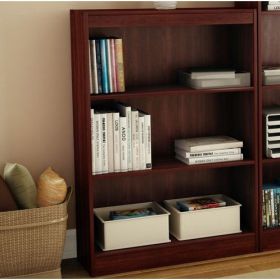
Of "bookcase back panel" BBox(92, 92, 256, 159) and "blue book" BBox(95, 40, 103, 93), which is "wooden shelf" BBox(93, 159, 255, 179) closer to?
"bookcase back panel" BBox(92, 92, 256, 159)

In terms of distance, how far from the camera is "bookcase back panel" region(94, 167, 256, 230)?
308cm

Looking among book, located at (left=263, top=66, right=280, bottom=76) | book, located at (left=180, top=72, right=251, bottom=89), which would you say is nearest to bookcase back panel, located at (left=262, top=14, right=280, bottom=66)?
book, located at (left=263, top=66, right=280, bottom=76)

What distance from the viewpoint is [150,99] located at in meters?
3.08

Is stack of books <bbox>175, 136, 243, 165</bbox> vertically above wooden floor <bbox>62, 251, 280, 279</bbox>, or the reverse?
stack of books <bbox>175, 136, 243, 165</bbox>

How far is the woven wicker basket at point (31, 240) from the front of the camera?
269 centimetres

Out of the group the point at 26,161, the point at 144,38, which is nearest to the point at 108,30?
the point at 144,38

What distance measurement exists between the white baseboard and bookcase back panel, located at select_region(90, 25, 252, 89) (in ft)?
2.37

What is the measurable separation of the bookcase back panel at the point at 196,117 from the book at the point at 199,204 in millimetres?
231

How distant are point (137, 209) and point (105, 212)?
0.15 m

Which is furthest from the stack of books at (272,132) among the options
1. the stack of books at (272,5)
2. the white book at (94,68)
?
the white book at (94,68)

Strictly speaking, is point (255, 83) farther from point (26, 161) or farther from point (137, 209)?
point (26, 161)

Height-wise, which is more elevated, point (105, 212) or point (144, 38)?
point (144, 38)

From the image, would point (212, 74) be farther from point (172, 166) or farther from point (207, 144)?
point (172, 166)

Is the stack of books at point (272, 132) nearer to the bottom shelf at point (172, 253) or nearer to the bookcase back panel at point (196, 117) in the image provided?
the bookcase back panel at point (196, 117)
